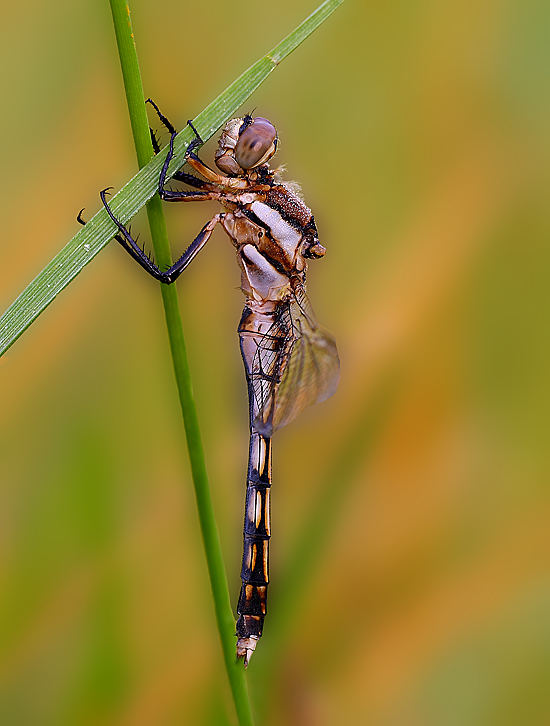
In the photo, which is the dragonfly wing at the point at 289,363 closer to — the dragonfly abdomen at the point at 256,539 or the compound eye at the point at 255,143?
the dragonfly abdomen at the point at 256,539

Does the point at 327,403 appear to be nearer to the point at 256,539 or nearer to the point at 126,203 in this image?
the point at 256,539

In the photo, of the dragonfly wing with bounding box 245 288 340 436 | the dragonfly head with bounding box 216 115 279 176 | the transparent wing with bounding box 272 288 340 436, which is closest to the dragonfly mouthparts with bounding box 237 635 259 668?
the dragonfly wing with bounding box 245 288 340 436

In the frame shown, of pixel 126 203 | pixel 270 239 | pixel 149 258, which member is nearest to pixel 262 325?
pixel 270 239

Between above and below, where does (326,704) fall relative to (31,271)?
below

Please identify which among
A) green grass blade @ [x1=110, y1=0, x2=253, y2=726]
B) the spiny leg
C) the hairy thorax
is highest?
the hairy thorax

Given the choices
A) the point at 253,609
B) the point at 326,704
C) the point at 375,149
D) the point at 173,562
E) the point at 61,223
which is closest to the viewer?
the point at 253,609

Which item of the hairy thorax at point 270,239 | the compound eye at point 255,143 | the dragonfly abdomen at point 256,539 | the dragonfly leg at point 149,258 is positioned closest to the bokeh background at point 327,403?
the dragonfly abdomen at point 256,539

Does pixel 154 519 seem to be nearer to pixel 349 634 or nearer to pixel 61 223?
pixel 349 634

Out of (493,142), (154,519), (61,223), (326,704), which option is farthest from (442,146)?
(326,704)

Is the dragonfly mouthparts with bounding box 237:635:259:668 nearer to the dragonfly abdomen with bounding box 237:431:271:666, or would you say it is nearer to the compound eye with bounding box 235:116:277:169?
the dragonfly abdomen with bounding box 237:431:271:666
